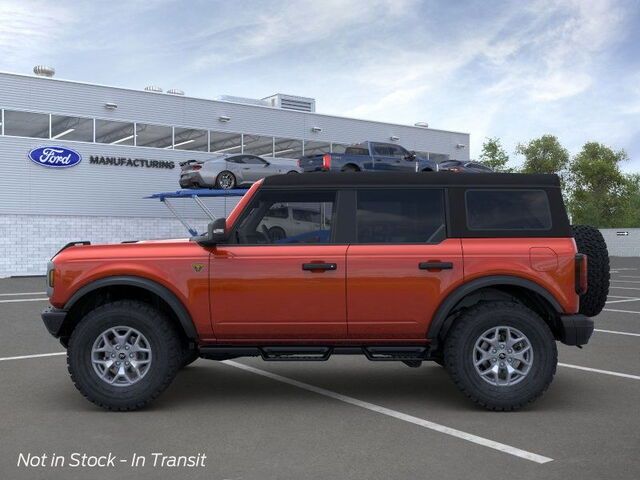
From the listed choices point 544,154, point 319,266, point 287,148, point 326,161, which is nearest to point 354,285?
point 319,266

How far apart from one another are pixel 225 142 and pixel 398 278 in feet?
94.3

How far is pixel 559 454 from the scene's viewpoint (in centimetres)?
452

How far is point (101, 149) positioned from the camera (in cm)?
2995

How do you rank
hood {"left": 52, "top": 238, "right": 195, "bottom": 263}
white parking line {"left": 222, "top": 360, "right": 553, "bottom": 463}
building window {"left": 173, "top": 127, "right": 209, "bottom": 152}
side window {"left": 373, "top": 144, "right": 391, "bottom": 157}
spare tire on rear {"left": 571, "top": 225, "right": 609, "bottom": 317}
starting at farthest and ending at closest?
building window {"left": 173, "top": 127, "right": 209, "bottom": 152} < side window {"left": 373, "top": 144, "right": 391, "bottom": 157} < spare tire on rear {"left": 571, "top": 225, "right": 609, "bottom": 317} < hood {"left": 52, "top": 238, "right": 195, "bottom": 263} < white parking line {"left": 222, "top": 360, "right": 553, "bottom": 463}

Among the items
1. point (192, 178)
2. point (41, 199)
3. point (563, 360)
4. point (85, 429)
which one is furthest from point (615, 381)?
point (41, 199)

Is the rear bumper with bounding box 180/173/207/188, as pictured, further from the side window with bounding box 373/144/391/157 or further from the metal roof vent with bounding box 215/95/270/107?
the metal roof vent with bounding box 215/95/270/107

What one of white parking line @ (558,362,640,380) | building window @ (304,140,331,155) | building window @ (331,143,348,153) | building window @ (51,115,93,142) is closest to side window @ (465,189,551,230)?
white parking line @ (558,362,640,380)

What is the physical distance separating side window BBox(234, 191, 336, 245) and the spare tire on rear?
2252 mm

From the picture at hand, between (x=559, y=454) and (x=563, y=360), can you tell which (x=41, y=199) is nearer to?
(x=563, y=360)

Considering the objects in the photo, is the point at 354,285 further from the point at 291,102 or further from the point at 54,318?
the point at 291,102

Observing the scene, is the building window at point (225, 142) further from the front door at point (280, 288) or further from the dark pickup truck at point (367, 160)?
the front door at point (280, 288)

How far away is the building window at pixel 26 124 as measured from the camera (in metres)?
27.9

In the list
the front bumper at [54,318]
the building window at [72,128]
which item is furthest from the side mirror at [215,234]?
the building window at [72,128]

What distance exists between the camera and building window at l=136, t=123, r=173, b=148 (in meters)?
31.0
